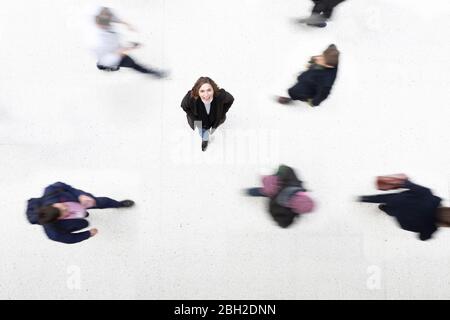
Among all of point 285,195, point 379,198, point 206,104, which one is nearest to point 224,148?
point 206,104

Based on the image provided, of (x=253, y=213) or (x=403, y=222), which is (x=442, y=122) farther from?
(x=253, y=213)

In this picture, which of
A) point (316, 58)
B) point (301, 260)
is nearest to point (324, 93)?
point (316, 58)

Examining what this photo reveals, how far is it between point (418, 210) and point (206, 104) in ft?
6.72

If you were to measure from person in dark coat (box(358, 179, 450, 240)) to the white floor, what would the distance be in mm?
460

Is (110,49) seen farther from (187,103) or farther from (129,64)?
(187,103)

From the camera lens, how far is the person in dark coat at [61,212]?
3.75 m

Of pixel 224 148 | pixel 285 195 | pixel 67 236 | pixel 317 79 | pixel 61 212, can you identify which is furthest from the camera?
pixel 224 148

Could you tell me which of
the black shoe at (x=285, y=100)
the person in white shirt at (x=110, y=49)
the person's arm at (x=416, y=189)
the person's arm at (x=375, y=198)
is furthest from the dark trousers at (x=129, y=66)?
the person's arm at (x=416, y=189)

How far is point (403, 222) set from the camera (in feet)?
13.5

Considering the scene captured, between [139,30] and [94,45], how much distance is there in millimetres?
624

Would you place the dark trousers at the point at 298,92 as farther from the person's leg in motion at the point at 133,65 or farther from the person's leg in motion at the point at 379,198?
the person's leg in motion at the point at 133,65

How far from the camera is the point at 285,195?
3947mm

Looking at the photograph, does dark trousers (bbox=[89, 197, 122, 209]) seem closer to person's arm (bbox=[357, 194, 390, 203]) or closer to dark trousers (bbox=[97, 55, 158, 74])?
dark trousers (bbox=[97, 55, 158, 74])

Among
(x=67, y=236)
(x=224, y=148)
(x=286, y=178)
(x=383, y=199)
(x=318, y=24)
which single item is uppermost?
(x=318, y=24)
